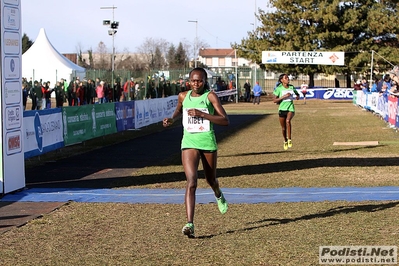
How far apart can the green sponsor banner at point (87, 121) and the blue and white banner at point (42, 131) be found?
57cm

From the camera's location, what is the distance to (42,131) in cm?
1783

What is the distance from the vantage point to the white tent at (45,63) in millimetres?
52938

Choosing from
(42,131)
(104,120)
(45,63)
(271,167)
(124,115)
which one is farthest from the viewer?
(45,63)

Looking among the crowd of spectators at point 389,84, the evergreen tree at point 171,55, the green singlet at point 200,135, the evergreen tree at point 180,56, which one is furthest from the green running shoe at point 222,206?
the evergreen tree at point 171,55

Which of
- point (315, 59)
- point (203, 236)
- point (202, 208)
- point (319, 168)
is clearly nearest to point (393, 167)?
point (319, 168)

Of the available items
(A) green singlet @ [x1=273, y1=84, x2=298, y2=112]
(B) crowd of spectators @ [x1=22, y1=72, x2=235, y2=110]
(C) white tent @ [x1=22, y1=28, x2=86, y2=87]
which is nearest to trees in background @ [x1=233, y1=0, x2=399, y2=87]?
(C) white tent @ [x1=22, y1=28, x2=86, y2=87]

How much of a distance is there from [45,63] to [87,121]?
32.8 metres

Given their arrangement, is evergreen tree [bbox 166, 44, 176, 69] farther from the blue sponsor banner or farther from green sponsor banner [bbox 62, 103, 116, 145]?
green sponsor banner [bbox 62, 103, 116, 145]

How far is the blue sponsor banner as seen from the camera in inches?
1012

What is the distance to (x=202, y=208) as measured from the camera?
1070cm

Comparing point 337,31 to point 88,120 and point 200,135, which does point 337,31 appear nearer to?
point 88,120

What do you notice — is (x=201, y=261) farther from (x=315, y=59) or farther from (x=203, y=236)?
(x=315, y=59)

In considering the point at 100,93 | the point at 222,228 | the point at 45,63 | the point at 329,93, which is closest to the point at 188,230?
the point at 222,228

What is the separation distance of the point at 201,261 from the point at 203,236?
→ 4.15 feet
